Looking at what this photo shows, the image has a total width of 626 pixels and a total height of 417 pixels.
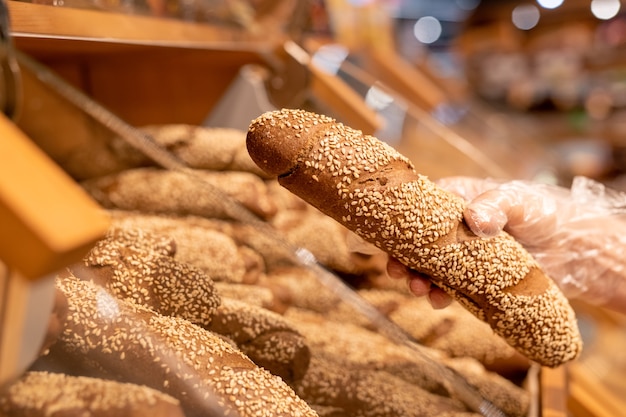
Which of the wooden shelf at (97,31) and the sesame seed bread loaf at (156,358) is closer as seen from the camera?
the sesame seed bread loaf at (156,358)

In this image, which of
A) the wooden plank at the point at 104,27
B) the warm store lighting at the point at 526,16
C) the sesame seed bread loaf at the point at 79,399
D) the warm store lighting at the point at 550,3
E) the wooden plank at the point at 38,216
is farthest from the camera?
the warm store lighting at the point at 526,16

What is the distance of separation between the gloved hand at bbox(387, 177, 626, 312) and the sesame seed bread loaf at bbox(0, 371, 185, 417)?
500mm

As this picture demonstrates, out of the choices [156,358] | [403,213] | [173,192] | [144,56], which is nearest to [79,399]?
[156,358]

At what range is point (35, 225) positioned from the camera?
0.37 m

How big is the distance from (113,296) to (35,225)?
23cm

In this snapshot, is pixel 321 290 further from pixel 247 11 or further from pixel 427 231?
pixel 247 11

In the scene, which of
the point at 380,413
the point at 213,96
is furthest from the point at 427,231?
the point at 213,96

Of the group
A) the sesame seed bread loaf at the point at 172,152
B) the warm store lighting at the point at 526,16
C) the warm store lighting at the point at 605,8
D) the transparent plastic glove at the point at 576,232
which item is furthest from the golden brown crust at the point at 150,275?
the warm store lighting at the point at 526,16

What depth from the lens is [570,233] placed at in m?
1.09

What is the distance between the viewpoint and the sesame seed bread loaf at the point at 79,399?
1.56 feet

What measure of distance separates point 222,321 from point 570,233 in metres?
0.71

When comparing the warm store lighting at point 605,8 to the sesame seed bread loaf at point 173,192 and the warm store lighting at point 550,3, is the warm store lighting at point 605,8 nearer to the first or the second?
the warm store lighting at point 550,3

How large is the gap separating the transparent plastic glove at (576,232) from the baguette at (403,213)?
0.45 ft

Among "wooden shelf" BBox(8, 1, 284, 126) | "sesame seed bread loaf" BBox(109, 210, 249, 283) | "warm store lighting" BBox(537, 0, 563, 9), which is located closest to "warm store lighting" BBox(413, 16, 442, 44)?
"warm store lighting" BBox(537, 0, 563, 9)
